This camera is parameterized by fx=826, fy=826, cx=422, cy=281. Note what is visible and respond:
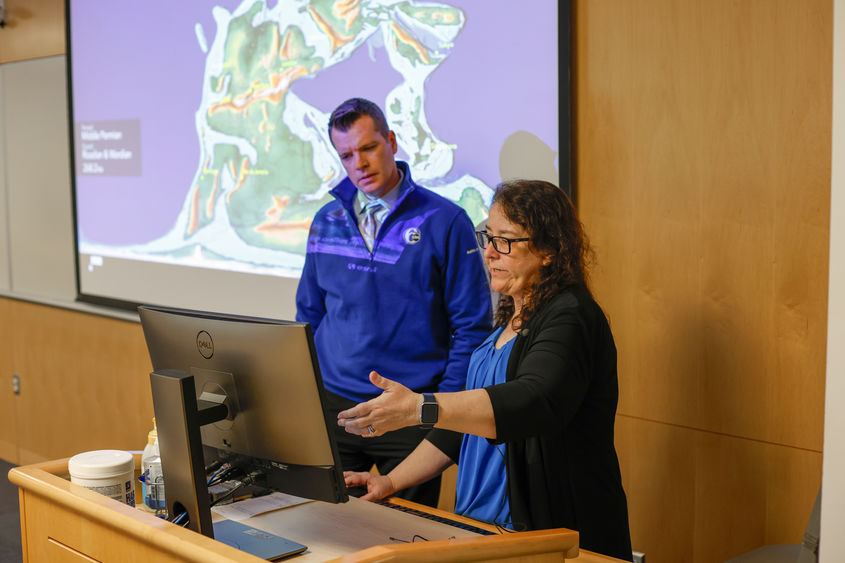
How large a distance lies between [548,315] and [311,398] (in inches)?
20.9

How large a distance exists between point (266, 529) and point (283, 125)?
2117mm

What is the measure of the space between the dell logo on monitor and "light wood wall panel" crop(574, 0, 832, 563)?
4.47 feet

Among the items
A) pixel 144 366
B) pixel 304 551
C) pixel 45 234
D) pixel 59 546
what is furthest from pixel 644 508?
pixel 45 234

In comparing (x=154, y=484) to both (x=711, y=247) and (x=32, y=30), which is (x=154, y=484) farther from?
(x=32, y=30)

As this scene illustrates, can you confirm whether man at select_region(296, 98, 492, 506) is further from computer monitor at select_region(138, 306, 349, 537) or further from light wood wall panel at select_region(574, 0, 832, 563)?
computer monitor at select_region(138, 306, 349, 537)

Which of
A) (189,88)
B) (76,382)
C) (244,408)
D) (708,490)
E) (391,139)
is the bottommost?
(76,382)

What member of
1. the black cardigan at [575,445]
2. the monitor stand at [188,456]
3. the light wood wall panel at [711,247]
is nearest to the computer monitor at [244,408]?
the monitor stand at [188,456]

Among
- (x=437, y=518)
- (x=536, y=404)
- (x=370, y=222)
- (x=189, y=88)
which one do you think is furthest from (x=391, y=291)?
(x=189, y=88)

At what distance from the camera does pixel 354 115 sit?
8.34 feet

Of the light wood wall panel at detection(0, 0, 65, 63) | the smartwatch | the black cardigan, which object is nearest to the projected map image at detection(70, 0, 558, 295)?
the light wood wall panel at detection(0, 0, 65, 63)

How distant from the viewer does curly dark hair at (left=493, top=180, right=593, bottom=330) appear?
5.78 feet

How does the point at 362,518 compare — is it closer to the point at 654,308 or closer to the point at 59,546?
the point at 59,546

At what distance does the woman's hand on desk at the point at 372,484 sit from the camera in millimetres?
1860

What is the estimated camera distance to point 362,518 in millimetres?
1724
